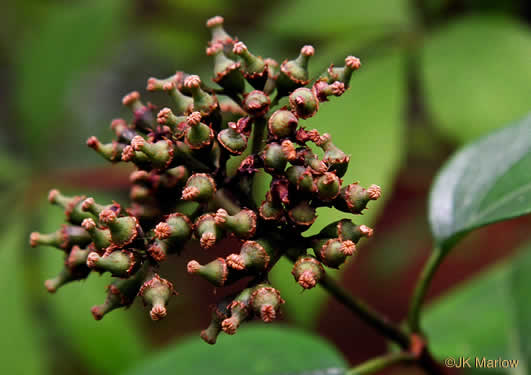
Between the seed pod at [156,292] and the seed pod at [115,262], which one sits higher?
the seed pod at [115,262]

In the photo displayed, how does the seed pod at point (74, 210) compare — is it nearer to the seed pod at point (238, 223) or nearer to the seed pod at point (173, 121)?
the seed pod at point (173, 121)

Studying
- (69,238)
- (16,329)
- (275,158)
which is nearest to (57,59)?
(16,329)

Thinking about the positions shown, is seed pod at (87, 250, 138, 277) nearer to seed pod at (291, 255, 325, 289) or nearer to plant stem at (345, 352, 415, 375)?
seed pod at (291, 255, 325, 289)

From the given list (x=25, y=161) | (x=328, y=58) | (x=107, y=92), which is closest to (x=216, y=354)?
(x=328, y=58)

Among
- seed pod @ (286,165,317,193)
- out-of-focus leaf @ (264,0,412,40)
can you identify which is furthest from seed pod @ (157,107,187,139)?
out-of-focus leaf @ (264,0,412,40)

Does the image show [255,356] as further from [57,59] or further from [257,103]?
[57,59]

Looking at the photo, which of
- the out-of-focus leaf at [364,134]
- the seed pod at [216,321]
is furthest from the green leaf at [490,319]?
the seed pod at [216,321]
